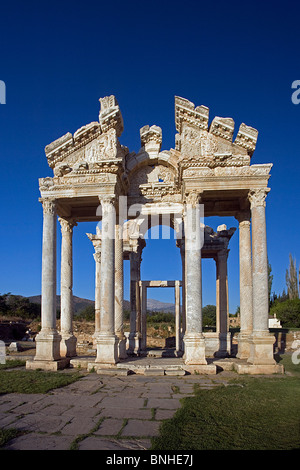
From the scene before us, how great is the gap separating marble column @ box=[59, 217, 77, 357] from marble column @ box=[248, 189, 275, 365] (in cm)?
667

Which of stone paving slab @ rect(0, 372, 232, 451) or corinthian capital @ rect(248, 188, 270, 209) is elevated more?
corinthian capital @ rect(248, 188, 270, 209)

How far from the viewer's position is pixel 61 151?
45.2 ft

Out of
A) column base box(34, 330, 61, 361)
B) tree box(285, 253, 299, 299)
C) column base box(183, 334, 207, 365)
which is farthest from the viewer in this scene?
tree box(285, 253, 299, 299)

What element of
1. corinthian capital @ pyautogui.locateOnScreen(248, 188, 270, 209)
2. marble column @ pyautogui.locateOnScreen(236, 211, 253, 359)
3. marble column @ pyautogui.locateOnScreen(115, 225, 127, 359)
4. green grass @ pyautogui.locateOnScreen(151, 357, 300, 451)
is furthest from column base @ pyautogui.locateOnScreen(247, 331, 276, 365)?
marble column @ pyautogui.locateOnScreen(115, 225, 127, 359)

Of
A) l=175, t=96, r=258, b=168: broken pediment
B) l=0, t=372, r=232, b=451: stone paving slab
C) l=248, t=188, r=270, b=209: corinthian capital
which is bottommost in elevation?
l=0, t=372, r=232, b=451: stone paving slab

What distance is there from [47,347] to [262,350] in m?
6.96

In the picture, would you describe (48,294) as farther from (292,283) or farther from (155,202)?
(292,283)

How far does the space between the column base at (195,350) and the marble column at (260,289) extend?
159 cm

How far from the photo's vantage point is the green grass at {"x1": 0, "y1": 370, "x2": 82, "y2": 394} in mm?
8994

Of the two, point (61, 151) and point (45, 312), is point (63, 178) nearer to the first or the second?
point (61, 151)

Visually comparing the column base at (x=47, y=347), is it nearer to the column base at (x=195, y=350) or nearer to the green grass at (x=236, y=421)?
the column base at (x=195, y=350)

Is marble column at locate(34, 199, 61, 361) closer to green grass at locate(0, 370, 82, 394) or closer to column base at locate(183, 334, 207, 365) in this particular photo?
green grass at locate(0, 370, 82, 394)

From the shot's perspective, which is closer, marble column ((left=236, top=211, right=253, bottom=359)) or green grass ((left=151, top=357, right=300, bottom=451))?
green grass ((left=151, top=357, right=300, bottom=451))

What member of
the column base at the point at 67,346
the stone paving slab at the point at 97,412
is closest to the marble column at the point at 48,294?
the column base at the point at 67,346
